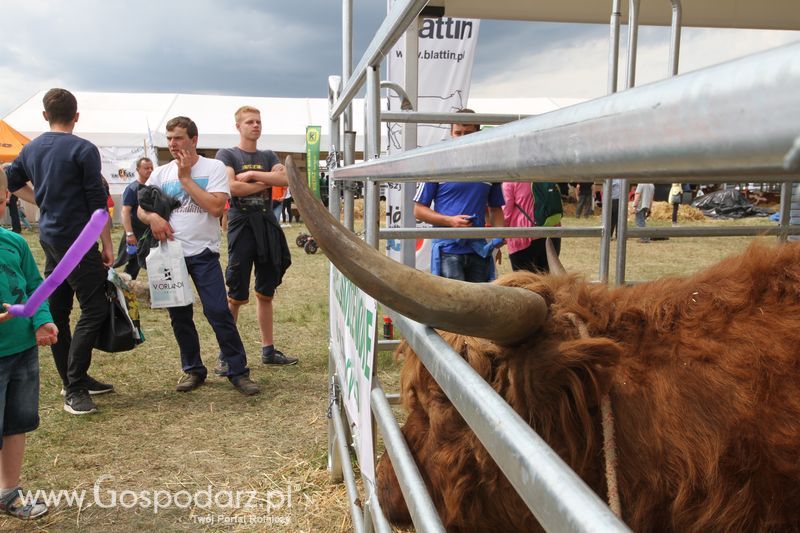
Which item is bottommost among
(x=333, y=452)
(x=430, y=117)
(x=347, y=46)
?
(x=333, y=452)

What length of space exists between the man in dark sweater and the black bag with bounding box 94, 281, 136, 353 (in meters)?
0.06

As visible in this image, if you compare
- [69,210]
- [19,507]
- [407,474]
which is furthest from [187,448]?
[407,474]

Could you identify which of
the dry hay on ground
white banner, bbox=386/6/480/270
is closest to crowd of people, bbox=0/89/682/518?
white banner, bbox=386/6/480/270

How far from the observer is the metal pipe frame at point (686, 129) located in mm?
332

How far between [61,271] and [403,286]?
2.76m

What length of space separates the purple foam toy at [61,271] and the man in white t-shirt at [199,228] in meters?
1.08

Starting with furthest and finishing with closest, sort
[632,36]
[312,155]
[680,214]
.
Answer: [680,214] → [312,155] → [632,36]

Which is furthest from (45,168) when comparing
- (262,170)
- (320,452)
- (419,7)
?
(419,7)

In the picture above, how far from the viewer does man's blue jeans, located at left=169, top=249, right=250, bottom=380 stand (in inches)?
182

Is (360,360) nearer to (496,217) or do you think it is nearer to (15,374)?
(15,374)

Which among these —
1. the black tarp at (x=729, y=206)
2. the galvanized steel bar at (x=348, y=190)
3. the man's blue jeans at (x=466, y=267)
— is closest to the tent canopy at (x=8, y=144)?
the man's blue jeans at (x=466, y=267)

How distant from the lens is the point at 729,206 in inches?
940

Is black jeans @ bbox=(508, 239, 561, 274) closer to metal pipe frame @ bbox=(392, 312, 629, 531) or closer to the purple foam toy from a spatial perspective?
the purple foam toy

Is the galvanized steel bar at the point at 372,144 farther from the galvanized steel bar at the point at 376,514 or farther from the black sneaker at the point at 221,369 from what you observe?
the black sneaker at the point at 221,369
